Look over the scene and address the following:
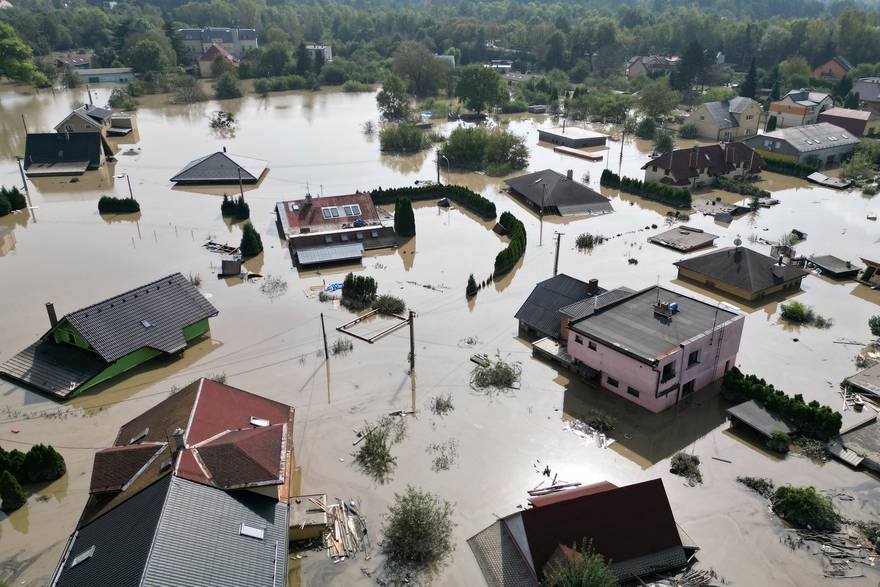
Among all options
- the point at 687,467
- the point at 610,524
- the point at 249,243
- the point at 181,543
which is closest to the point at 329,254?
the point at 249,243

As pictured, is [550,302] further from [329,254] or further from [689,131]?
[689,131]

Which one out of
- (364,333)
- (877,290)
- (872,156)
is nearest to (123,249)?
(364,333)

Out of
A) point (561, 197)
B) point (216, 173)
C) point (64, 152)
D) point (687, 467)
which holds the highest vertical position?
point (64, 152)

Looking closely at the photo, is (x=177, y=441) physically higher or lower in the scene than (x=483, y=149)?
higher

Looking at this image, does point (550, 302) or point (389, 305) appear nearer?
point (550, 302)

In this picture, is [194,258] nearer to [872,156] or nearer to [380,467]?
[380,467]

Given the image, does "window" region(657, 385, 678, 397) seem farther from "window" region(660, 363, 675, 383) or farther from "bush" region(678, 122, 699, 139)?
"bush" region(678, 122, 699, 139)
